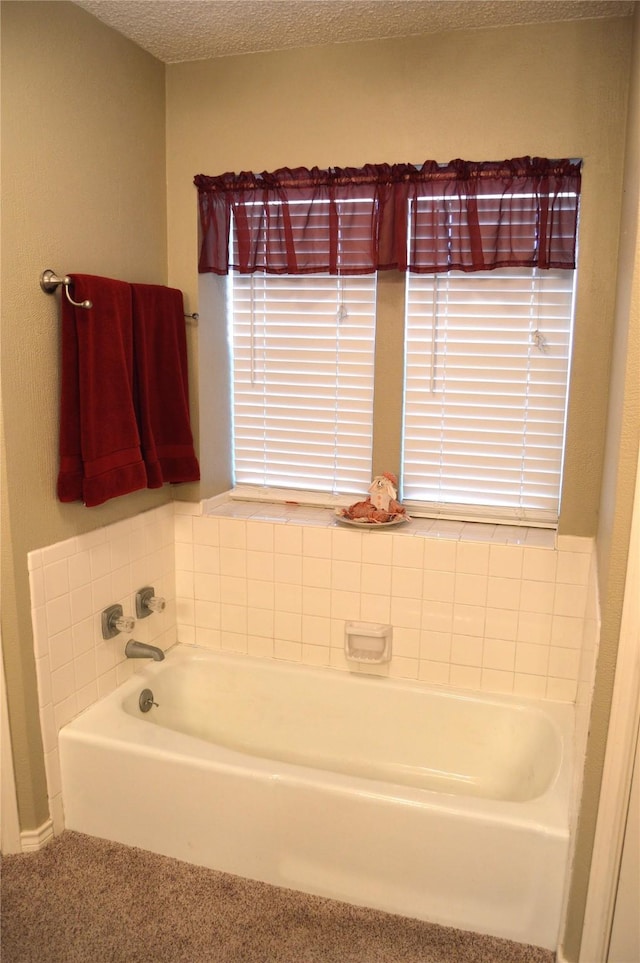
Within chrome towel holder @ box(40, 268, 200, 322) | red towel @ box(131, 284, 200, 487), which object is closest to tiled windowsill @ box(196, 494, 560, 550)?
red towel @ box(131, 284, 200, 487)

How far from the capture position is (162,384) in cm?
270

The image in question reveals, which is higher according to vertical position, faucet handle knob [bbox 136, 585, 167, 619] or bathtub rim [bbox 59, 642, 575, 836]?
faucet handle knob [bbox 136, 585, 167, 619]

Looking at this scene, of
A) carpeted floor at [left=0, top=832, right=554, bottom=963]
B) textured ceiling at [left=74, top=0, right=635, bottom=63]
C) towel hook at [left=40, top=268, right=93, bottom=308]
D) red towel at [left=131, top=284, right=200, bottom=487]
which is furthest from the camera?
red towel at [left=131, top=284, right=200, bottom=487]

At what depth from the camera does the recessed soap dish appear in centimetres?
271

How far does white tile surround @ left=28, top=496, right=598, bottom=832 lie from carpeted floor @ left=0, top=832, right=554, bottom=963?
0.27 m

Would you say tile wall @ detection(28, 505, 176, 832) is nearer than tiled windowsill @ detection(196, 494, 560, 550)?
Yes

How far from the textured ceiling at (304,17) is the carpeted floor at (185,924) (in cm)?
268

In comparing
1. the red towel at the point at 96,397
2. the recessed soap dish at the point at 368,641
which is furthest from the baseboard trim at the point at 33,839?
the recessed soap dish at the point at 368,641

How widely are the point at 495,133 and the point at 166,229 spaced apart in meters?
1.26

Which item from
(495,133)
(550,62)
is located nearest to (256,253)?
(495,133)

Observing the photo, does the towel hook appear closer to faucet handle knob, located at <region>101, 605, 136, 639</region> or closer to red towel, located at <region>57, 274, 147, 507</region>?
red towel, located at <region>57, 274, 147, 507</region>

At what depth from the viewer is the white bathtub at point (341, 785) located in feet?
6.64

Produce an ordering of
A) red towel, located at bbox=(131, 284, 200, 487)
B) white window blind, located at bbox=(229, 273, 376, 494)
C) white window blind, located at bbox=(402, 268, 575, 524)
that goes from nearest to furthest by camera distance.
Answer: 1. red towel, located at bbox=(131, 284, 200, 487)
2. white window blind, located at bbox=(402, 268, 575, 524)
3. white window blind, located at bbox=(229, 273, 376, 494)

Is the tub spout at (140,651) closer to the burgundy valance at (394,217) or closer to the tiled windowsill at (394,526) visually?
the tiled windowsill at (394,526)
